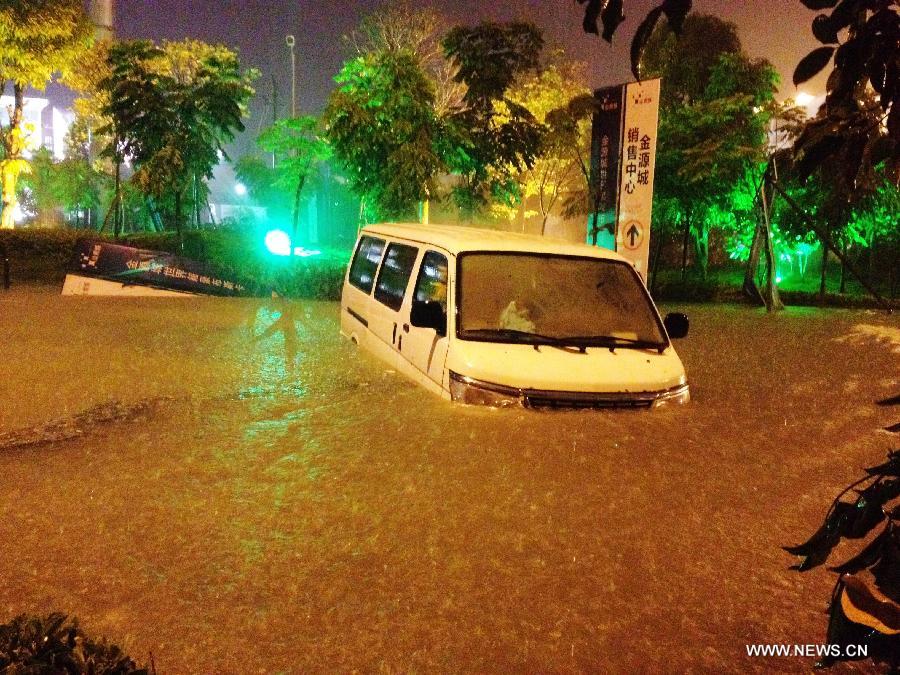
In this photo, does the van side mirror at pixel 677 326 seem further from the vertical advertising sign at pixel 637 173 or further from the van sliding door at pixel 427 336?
the vertical advertising sign at pixel 637 173

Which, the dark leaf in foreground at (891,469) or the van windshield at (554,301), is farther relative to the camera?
the van windshield at (554,301)

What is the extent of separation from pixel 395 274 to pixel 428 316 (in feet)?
4.89

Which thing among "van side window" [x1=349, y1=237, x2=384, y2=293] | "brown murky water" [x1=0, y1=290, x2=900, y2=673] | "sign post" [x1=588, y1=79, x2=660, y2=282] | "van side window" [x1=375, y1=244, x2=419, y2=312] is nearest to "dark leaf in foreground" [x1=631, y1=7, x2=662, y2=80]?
"brown murky water" [x1=0, y1=290, x2=900, y2=673]

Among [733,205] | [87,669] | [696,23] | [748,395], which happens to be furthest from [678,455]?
[696,23]

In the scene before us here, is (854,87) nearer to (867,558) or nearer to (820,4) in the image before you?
(820,4)

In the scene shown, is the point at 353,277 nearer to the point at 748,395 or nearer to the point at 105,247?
the point at 748,395

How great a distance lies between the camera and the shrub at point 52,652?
200 centimetres

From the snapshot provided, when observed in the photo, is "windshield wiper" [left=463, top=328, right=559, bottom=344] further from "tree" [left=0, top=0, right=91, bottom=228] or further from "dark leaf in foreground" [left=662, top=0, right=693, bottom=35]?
"tree" [left=0, top=0, right=91, bottom=228]


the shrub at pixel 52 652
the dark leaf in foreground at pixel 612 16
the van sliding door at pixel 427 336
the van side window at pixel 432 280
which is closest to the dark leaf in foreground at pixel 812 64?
the dark leaf in foreground at pixel 612 16

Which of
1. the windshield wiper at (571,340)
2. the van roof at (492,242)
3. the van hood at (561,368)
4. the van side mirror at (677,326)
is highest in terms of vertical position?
the van roof at (492,242)

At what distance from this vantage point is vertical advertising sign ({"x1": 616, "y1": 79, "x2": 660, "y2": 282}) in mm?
10539

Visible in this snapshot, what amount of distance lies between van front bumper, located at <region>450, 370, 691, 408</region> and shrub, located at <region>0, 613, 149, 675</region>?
3.13m

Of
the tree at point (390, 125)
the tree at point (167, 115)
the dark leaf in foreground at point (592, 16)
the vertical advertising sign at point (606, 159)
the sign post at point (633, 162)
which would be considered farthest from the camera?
the tree at point (167, 115)

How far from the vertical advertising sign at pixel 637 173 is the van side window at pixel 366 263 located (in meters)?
3.95
